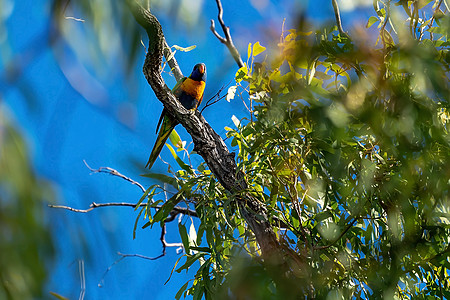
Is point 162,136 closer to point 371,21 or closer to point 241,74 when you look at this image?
point 241,74

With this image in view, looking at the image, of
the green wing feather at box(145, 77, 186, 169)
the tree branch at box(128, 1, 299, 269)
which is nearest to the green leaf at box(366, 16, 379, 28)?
the tree branch at box(128, 1, 299, 269)

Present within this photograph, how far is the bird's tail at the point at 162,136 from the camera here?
5.80 feet

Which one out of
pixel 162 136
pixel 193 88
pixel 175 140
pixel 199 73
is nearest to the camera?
pixel 175 140

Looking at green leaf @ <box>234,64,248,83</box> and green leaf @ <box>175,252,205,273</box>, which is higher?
green leaf @ <box>234,64,248,83</box>

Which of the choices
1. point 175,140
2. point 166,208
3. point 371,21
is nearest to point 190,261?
point 166,208

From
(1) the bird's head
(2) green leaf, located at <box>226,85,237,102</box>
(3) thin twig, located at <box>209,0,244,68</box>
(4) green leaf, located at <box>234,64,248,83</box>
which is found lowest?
(2) green leaf, located at <box>226,85,237,102</box>

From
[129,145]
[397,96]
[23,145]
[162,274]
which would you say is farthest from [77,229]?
[162,274]

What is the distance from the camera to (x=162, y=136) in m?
1.83

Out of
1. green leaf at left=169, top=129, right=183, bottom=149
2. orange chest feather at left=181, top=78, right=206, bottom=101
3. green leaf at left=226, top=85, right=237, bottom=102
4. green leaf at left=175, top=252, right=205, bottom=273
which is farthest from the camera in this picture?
orange chest feather at left=181, top=78, right=206, bottom=101

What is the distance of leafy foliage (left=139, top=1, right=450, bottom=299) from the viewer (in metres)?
1.16

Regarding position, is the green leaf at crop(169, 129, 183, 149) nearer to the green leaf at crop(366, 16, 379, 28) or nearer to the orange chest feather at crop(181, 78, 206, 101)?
the orange chest feather at crop(181, 78, 206, 101)

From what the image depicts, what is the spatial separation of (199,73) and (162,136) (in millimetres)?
739

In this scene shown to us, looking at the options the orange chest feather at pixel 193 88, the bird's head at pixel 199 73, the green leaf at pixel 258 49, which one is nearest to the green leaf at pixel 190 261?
the green leaf at pixel 258 49

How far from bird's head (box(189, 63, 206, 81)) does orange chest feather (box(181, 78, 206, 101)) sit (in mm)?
61
